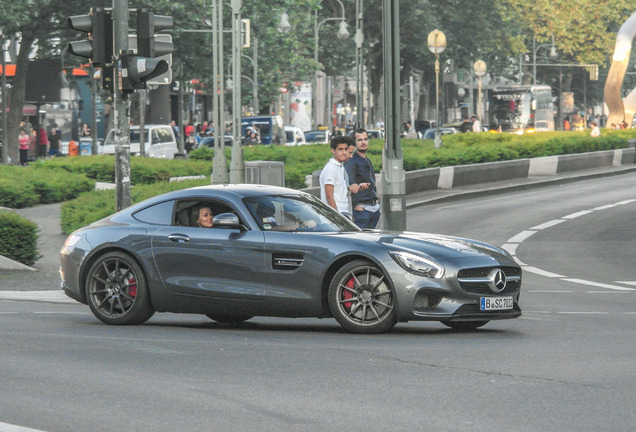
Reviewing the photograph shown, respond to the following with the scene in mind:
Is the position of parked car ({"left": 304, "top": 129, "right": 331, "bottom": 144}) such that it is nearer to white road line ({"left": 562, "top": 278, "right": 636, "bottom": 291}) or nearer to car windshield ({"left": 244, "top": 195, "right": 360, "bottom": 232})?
white road line ({"left": 562, "top": 278, "right": 636, "bottom": 291})

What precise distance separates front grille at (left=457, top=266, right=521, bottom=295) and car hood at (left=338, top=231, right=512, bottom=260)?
0.45 feet

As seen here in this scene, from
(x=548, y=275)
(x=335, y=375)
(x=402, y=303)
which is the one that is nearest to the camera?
(x=335, y=375)

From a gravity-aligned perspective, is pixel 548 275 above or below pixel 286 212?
below

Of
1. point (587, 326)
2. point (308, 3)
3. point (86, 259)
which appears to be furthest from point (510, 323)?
point (308, 3)

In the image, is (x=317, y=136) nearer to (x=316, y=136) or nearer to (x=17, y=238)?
(x=316, y=136)

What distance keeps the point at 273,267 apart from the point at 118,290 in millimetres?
1570

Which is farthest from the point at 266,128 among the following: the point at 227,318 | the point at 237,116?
the point at 227,318

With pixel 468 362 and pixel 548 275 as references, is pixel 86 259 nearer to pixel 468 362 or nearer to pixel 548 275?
pixel 468 362

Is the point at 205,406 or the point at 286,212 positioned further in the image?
the point at 286,212

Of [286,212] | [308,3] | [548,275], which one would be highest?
[308,3]

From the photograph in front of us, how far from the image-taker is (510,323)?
12.8 m

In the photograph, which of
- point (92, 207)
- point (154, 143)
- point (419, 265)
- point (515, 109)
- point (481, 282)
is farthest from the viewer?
point (515, 109)

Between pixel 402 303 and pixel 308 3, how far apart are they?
51.2m

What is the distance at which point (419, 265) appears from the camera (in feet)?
36.6
